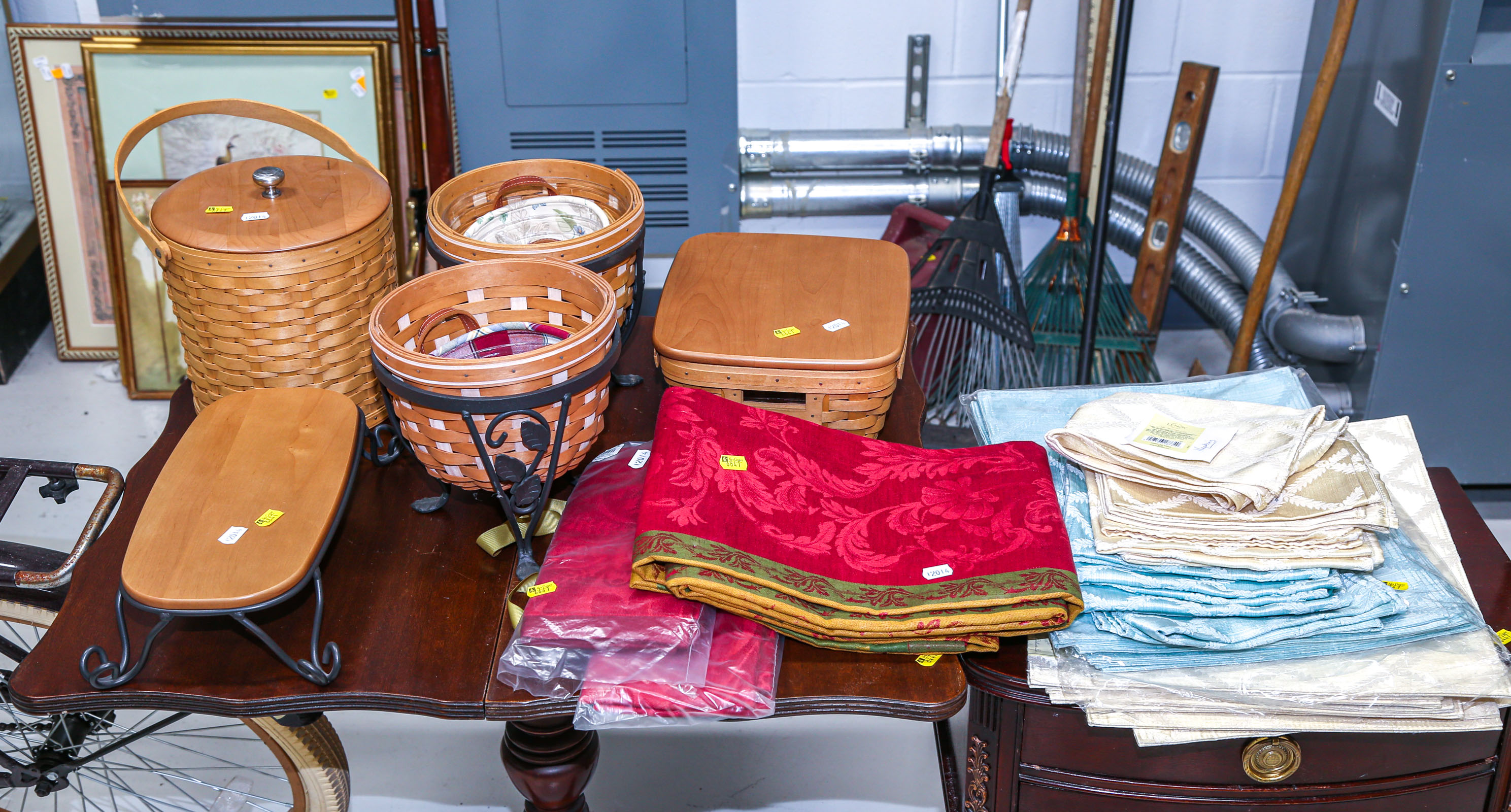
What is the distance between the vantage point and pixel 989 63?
3.00 m

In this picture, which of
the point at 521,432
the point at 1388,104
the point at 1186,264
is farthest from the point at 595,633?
the point at 1186,264

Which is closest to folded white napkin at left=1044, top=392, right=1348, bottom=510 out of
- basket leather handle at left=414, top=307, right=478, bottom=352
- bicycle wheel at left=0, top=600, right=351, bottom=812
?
basket leather handle at left=414, top=307, right=478, bottom=352

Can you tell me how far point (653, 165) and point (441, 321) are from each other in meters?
1.58

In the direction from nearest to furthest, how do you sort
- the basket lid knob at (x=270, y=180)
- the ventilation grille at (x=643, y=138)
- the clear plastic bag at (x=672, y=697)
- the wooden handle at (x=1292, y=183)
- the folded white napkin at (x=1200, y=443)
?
1. the clear plastic bag at (x=672, y=697)
2. the folded white napkin at (x=1200, y=443)
3. the basket lid knob at (x=270, y=180)
4. the wooden handle at (x=1292, y=183)
5. the ventilation grille at (x=643, y=138)

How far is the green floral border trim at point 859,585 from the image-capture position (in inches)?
44.4

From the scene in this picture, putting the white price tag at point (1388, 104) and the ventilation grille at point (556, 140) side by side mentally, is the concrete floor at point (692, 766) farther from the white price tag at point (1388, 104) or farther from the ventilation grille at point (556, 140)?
the white price tag at point (1388, 104)

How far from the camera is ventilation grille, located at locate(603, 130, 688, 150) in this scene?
9.25 feet

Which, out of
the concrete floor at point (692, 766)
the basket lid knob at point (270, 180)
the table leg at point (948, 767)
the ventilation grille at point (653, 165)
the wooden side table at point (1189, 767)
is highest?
the basket lid knob at point (270, 180)

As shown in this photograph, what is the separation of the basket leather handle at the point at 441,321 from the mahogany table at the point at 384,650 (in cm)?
Result: 20

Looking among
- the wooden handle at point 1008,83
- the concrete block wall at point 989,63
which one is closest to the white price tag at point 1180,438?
the wooden handle at point 1008,83

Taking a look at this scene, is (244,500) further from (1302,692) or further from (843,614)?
(1302,692)

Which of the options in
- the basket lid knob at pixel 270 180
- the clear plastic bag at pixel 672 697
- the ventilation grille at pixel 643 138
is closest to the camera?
the clear plastic bag at pixel 672 697

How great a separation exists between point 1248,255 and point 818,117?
3.67ft

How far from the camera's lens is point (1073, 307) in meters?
2.80
